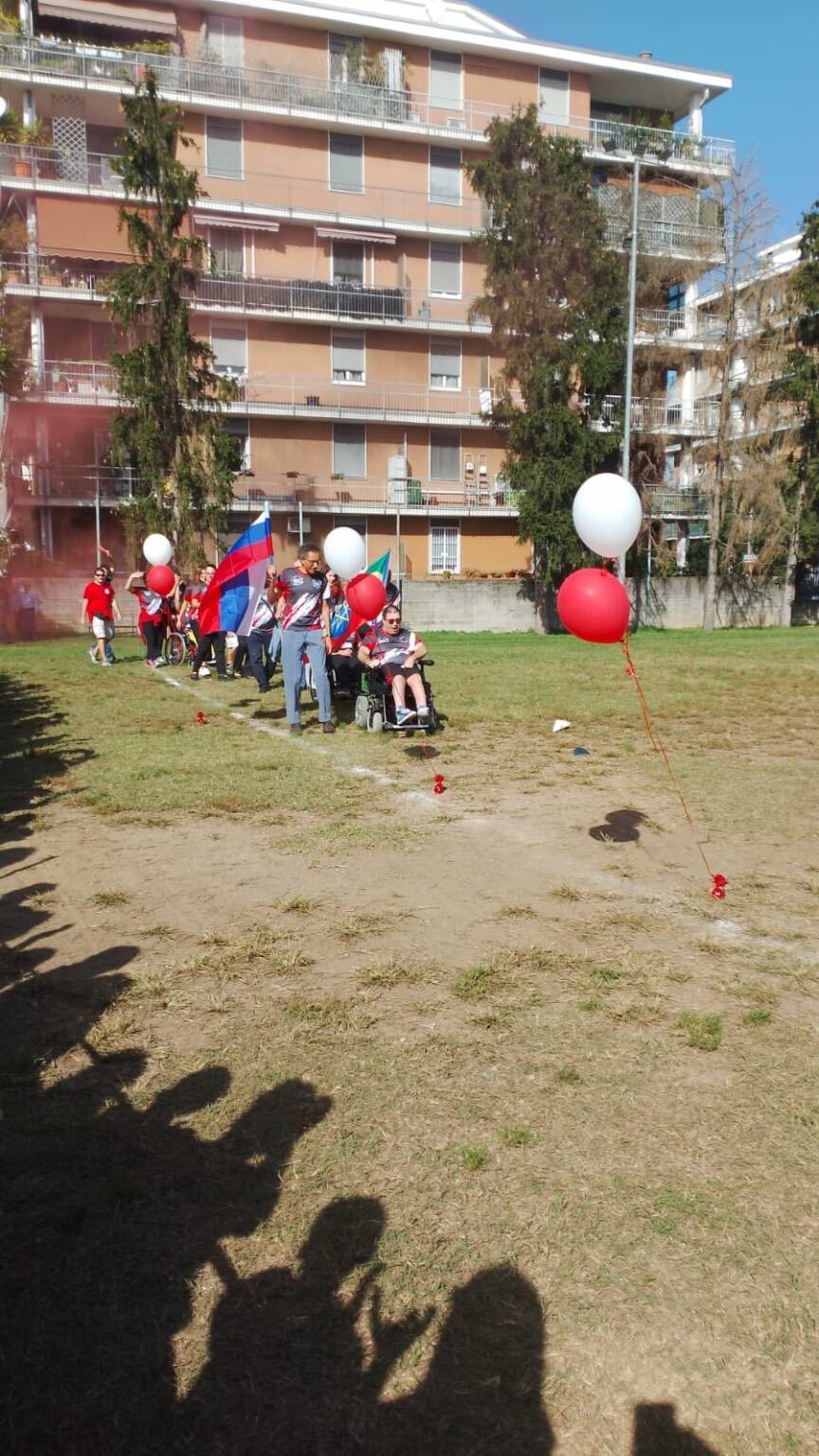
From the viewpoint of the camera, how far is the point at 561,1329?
2.48 m

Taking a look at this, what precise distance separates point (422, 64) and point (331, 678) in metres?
32.1

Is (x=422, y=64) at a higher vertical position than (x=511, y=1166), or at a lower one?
higher

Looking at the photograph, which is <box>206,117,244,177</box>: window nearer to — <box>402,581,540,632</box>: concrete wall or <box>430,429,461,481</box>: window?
<box>430,429,461,481</box>: window

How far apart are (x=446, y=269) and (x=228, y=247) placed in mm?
7408

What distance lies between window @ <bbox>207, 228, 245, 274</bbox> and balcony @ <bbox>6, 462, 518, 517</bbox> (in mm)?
6859

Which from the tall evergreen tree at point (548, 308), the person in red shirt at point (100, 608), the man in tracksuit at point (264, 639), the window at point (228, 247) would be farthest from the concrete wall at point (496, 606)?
the man in tracksuit at point (264, 639)

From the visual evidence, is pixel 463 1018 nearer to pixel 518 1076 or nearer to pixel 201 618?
pixel 518 1076

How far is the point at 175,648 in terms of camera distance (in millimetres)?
19234

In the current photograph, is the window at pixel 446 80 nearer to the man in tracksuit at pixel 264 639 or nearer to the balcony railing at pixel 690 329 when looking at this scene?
the balcony railing at pixel 690 329

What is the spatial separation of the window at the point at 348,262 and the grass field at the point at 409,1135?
32.0 metres

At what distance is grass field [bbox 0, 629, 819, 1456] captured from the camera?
2312mm

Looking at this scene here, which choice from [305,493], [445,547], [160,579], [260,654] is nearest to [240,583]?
[260,654]

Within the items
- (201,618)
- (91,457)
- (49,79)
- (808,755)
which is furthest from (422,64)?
(808,755)

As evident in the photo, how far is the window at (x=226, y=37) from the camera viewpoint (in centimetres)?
3362
